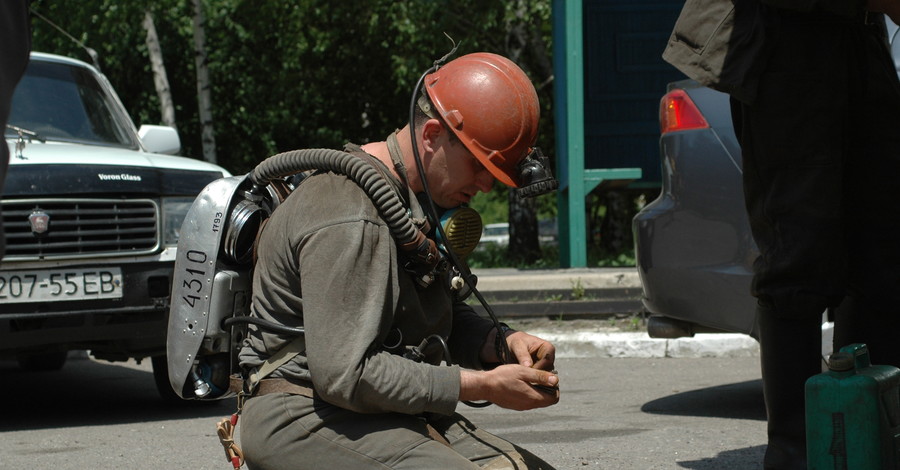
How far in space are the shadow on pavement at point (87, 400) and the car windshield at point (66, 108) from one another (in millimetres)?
1489

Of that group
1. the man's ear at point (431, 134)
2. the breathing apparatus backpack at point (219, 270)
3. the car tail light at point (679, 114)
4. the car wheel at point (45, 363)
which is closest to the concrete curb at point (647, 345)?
the car tail light at point (679, 114)

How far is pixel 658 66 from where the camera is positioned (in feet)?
43.0

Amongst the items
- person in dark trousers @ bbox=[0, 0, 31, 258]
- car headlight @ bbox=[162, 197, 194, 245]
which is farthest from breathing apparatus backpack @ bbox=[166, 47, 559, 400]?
car headlight @ bbox=[162, 197, 194, 245]

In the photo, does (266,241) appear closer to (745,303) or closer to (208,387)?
(208,387)

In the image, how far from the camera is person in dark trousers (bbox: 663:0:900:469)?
2.93 m

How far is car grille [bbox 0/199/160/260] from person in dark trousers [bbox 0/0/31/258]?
425cm

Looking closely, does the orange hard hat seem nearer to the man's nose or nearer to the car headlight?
the man's nose

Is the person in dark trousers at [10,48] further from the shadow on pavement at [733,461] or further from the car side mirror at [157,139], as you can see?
the car side mirror at [157,139]

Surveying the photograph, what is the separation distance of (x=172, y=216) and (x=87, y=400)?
153cm

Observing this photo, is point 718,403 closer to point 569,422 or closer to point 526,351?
point 569,422

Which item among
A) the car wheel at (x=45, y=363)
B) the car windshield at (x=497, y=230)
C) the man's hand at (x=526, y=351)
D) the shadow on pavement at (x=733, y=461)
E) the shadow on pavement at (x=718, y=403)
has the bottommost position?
the car windshield at (x=497, y=230)

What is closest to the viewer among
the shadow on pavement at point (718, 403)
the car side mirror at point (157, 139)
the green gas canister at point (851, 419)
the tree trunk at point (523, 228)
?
→ the green gas canister at point (851, 419)

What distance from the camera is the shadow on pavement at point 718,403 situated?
5.47 m

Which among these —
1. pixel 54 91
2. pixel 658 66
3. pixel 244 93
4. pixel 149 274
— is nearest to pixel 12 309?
pixel 149 274
